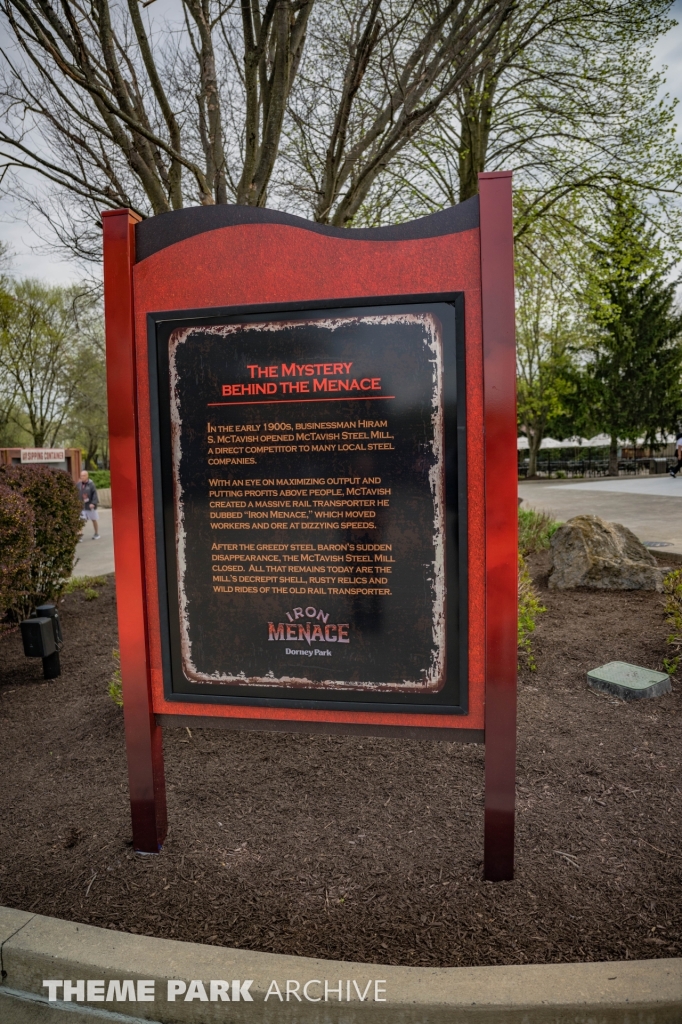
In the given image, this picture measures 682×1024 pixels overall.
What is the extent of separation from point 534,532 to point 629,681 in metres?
4.95

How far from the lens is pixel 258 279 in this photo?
8.34ft

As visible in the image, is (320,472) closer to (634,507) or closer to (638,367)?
(634,507)

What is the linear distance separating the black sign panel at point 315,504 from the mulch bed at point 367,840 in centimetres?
71

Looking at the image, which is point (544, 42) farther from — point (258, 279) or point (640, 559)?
point (258, 279)

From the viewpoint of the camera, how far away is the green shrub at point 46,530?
657 cm

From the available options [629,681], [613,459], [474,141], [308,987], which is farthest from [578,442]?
[308,987]

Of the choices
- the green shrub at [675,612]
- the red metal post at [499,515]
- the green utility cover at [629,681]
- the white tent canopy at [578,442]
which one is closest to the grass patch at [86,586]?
the green utility cover at [629,681]

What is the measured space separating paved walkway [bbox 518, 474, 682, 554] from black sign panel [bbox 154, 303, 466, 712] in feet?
23.9

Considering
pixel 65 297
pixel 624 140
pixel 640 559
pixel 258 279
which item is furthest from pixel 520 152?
pixel 65 297

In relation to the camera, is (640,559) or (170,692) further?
(640,559)

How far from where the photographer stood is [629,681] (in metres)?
4.29

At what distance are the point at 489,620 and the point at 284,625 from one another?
81 centimetres

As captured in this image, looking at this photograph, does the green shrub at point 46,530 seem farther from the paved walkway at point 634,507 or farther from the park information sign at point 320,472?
the paved walkway at point 634,507

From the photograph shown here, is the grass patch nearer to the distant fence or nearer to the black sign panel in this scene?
the black sign panel
